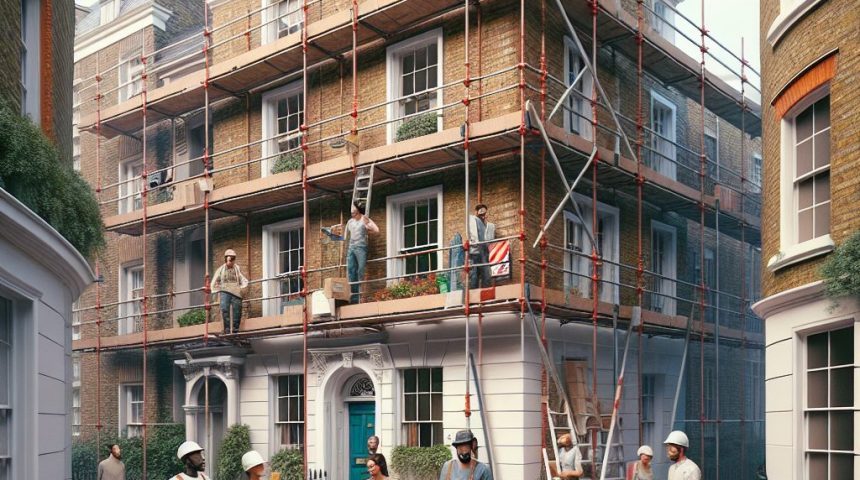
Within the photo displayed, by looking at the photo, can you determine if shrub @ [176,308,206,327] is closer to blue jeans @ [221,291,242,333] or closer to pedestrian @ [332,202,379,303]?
blue jeans @ [221,291,242,333]

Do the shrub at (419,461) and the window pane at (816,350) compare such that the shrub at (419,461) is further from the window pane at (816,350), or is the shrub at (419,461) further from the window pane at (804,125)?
the window pane at (804,125)

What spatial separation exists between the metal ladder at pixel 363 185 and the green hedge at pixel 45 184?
25.0 feet

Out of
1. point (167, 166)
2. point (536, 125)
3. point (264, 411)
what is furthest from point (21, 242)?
point (167, 166)

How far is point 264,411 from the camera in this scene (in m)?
22.2

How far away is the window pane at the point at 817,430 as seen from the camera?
12.0m

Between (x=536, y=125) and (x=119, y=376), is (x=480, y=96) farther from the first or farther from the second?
(x=119, y=376)

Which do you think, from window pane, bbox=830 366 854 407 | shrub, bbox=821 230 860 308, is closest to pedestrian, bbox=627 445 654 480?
window pane, bbox=830 366 854 407

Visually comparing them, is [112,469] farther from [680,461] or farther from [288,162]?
[680,461]

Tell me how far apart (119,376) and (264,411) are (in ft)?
20.0

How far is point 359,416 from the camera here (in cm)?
2089

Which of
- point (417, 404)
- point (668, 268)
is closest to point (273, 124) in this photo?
point (417, 404)

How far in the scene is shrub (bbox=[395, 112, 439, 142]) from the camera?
64.5 ft

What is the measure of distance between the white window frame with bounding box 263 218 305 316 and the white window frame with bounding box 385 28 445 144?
11.2 feet

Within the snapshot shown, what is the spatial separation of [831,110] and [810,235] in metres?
1.72
